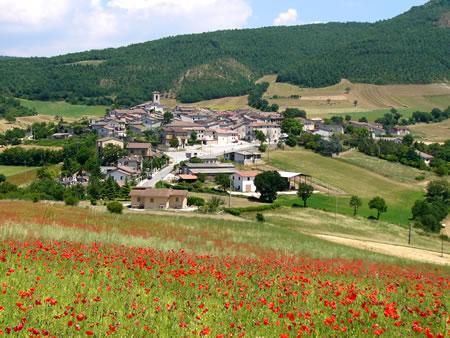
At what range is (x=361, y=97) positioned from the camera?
174 m

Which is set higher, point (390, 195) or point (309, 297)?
point (309, 297)

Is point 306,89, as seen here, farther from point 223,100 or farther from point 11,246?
point 11,246

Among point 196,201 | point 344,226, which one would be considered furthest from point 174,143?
point 344,226

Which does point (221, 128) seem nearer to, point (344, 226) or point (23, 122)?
point (23, 122)

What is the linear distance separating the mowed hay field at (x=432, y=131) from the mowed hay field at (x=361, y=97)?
14951mm

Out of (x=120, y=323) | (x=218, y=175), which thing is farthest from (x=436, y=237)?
(x=120, y=323)

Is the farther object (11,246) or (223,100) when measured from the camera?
(223,100)

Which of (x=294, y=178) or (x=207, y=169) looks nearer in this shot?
(x=207, y=169)

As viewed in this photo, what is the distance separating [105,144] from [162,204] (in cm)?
3177

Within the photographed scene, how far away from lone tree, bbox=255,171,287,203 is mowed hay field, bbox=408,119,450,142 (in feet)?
200

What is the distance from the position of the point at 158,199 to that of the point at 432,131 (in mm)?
89407

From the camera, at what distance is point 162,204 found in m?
55.2

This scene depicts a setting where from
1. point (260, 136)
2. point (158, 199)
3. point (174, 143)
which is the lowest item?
point (158, 199)

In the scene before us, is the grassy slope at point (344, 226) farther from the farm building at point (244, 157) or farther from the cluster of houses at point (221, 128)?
the cluster of houses at point (221, 128)
